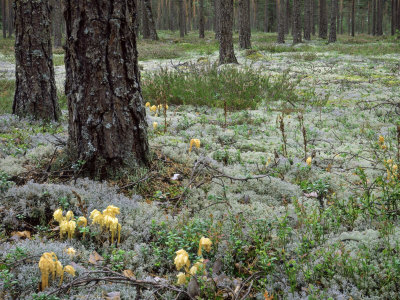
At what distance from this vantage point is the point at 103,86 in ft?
10.7

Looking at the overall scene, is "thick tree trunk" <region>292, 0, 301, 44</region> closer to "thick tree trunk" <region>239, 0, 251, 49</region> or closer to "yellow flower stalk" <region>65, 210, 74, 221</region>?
"thick tree trunk" <region>239, 0, 251, 49</region>

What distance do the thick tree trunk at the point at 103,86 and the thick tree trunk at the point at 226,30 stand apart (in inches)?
368

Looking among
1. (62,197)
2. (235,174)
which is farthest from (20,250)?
(235,174)

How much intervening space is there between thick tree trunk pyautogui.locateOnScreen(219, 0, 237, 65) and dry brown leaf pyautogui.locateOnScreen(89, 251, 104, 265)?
10789 mm

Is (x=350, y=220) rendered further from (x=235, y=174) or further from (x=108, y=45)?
(x=108, y=45)

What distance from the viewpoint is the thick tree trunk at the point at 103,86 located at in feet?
10.5

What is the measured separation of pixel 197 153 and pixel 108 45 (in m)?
1.91

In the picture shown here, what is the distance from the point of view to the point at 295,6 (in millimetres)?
23234

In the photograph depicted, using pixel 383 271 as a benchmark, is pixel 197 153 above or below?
above

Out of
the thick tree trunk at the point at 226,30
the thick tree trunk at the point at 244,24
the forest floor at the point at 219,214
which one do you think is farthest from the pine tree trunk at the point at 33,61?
the thick tree trunk at the point at 244,24

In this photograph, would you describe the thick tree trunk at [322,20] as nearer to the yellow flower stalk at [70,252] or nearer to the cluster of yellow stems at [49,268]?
the yellow flower stalk at [70,252]

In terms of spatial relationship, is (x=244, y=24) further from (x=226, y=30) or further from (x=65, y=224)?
(x=65, y=224)

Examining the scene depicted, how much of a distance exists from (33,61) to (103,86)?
9.56 ft

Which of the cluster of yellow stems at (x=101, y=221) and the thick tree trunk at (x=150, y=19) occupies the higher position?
the thick tree trunk at (x=150, y=19)
